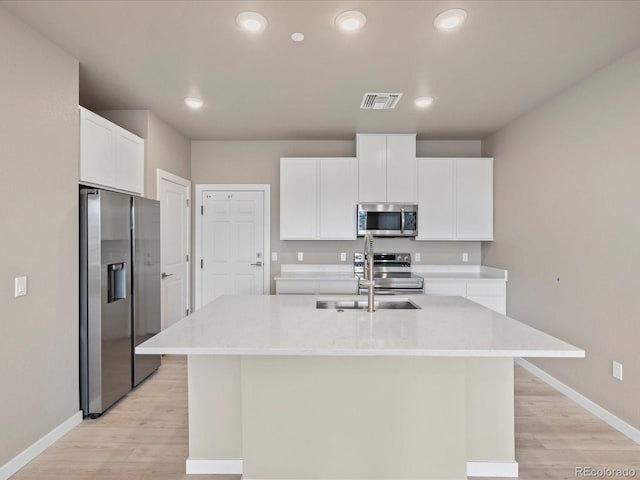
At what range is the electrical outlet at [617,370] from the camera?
8.24 ft

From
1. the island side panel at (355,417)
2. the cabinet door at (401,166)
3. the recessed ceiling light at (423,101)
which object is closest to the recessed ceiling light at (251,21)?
the recessed ceiling light at (423,101)

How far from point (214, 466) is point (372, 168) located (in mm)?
3332

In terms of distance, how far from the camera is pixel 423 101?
3.33 metres

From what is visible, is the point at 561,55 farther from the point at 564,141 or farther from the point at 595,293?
the point at 595,293

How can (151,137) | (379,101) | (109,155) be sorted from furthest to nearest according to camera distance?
(151,137) → (379,101) → (109,155)

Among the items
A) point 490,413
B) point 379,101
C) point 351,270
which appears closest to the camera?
point 490,413

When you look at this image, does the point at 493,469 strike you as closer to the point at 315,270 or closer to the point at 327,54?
the point at 327,54

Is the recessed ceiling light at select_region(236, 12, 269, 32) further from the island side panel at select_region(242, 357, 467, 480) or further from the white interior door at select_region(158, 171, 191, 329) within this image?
the white interior door at select_region(158, 171, 191, 329)

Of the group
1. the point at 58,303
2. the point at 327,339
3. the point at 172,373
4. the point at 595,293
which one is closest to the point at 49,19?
the point at 58,303

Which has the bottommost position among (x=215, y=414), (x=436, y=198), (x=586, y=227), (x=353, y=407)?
(x=215, y=414)

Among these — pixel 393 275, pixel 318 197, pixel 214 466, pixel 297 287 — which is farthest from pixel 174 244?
pixel 214 466

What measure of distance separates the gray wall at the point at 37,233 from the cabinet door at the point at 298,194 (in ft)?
7.14

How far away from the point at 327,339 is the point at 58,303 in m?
1.94

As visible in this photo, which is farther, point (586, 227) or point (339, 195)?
point (339, 195)
